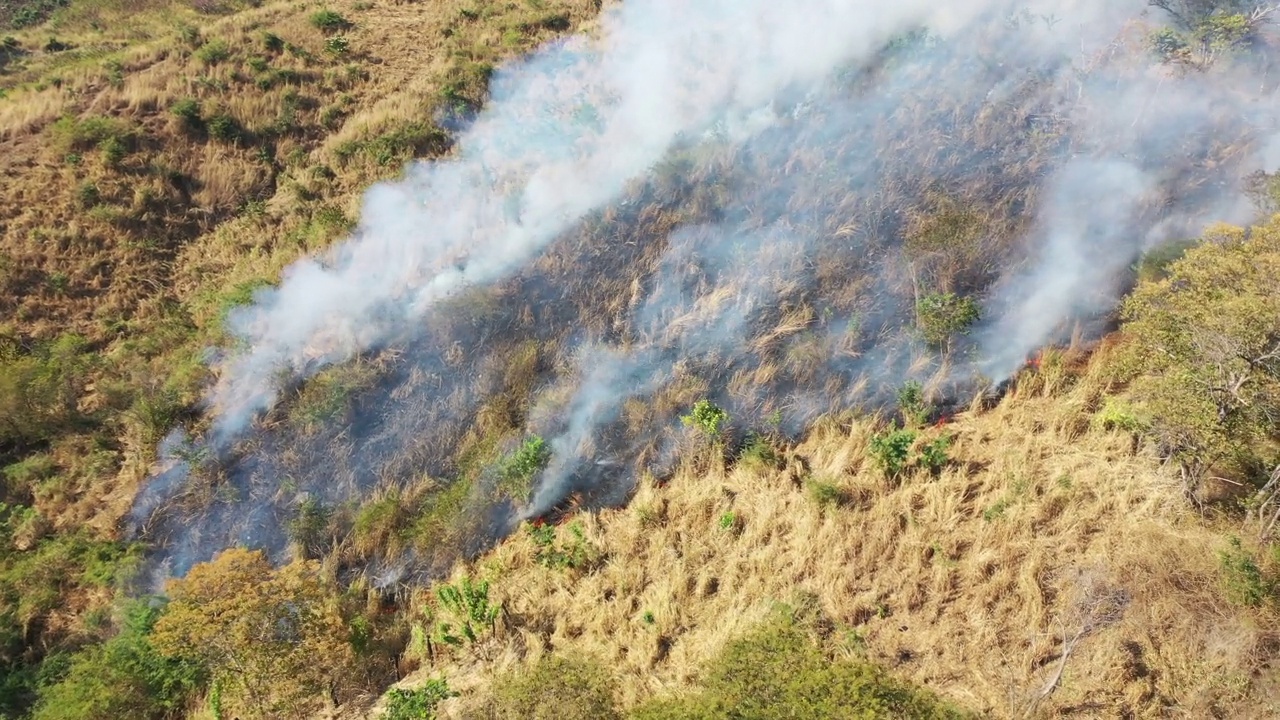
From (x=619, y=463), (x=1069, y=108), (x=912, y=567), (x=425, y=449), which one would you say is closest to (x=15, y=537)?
(x=425, y=449)

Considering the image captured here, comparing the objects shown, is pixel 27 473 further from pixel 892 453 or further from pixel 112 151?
pixel 892 453

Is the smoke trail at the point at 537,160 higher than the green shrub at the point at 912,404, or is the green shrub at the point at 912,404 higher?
the smoke trail at the point at 537,160

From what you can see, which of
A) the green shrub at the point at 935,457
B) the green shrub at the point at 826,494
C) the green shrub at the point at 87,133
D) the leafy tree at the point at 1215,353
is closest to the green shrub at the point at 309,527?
the green shrub at the point at 826,494

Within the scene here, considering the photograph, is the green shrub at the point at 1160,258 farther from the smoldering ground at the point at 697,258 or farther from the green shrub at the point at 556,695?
the green shrub at the point at 556,695

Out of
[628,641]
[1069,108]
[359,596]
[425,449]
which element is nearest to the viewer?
[628,641]

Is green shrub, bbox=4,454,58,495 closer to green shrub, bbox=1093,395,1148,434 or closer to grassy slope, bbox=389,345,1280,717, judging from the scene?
grassy slope, bbox=389,345,1280,717

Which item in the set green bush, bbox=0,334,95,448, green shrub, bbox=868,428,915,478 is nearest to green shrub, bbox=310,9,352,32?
green bush, bbox=0,334,95,448

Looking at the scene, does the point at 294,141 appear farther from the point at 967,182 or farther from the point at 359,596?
the point at 967,182

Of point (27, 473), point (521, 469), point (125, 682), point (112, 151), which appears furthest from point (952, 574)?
point (112, 151)
